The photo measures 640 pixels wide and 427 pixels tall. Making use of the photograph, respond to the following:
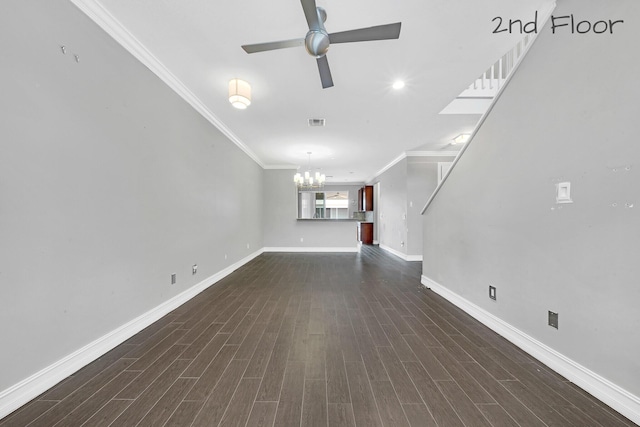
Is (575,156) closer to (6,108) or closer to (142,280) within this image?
(6,108)

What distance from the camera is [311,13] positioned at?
154 cm

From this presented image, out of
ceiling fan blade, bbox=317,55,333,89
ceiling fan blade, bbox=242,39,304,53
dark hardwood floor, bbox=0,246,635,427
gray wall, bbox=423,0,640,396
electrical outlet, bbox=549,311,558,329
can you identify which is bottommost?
dark hardwood floor, bbox=0,246,635,427

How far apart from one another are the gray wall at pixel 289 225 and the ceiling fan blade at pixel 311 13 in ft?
17.9

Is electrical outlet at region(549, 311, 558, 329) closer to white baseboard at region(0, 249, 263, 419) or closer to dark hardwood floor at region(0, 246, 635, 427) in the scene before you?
dark hardwood floor at region(0, 246, 635, 427)

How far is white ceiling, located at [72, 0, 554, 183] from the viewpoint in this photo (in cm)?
174

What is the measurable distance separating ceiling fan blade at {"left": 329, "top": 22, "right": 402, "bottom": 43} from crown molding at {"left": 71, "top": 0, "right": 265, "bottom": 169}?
5.61ft

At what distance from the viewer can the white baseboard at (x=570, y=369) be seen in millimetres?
1214

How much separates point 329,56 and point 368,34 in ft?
2.22

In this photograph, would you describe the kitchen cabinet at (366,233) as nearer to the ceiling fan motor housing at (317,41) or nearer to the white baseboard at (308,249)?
the white baseboard at (308,249)

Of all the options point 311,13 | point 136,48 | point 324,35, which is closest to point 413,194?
point 324,35

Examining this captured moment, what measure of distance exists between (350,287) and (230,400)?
2395mm

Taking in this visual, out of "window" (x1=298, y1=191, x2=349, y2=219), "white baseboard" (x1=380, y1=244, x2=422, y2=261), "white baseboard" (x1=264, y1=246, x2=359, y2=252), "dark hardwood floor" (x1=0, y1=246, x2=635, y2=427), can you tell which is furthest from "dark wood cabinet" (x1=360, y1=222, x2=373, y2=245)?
"dark hardwood floor" (x1=0, y1=246, x2=635, y2=427)

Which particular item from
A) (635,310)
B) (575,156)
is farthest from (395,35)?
(635,310)

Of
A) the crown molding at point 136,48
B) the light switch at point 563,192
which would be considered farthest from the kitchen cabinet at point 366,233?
the light switch at point 563,192
